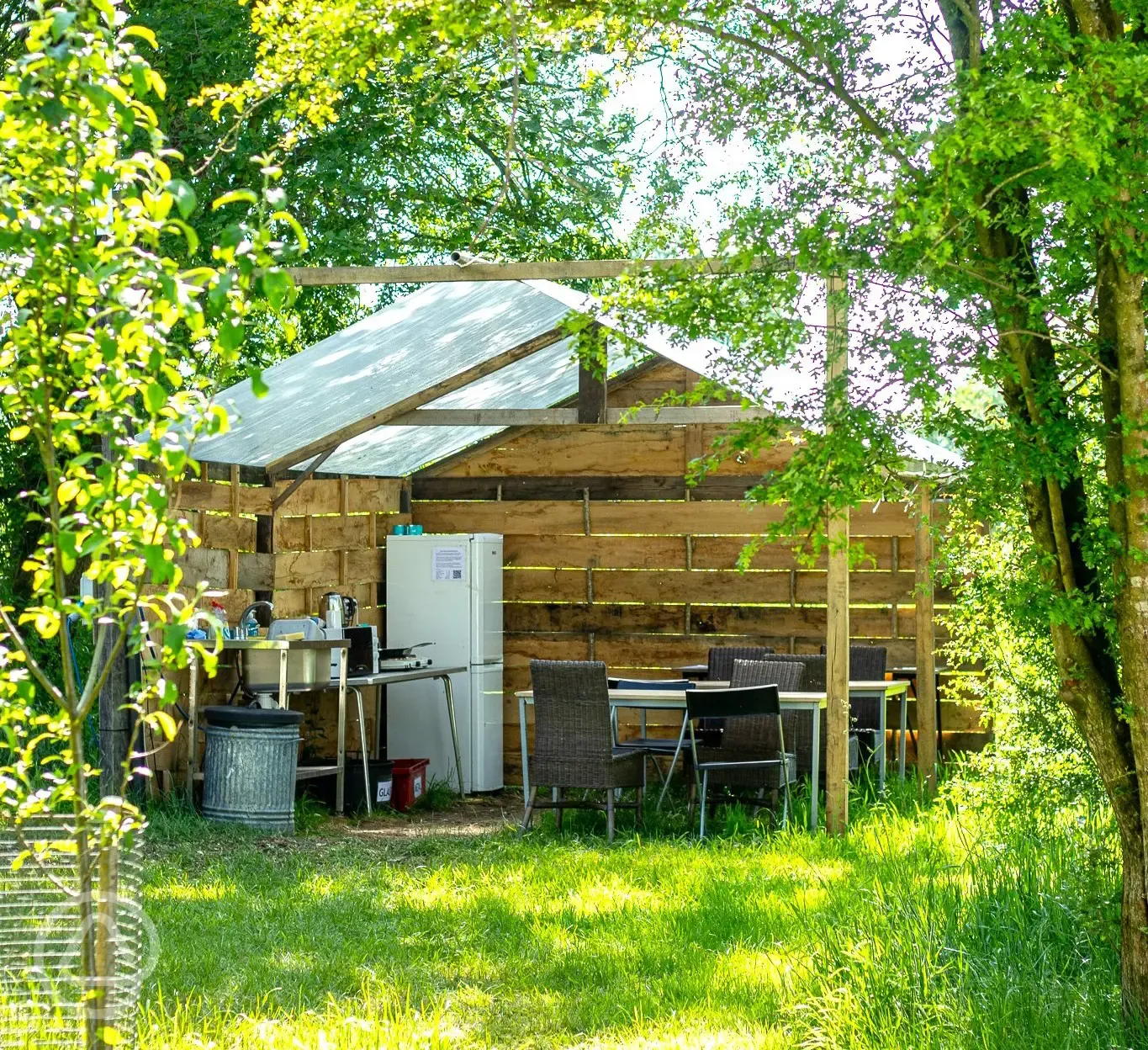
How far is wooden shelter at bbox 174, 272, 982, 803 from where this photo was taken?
813 centimetres

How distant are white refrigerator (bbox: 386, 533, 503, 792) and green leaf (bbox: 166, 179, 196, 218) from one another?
7.48m

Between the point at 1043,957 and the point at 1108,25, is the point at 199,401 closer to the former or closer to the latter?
the point at 1108,25

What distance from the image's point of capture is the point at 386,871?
6.08 metres

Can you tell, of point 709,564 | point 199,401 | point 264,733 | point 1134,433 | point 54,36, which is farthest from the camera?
point 709,564

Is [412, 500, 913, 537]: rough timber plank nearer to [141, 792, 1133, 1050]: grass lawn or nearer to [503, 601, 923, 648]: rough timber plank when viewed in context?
[503, 601, 923, 648]: rough timber plank

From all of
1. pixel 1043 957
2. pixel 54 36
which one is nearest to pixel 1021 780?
pixel 1043 957

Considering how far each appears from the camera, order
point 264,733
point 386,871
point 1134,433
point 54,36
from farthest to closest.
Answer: point 264,733 < point 386,871 < point 1134,433 < point 54,36

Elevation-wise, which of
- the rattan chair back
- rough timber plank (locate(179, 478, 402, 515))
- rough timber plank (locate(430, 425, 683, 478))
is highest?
rough timber plank (locate(430, 425, 683, 478))

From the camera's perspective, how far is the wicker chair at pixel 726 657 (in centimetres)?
866

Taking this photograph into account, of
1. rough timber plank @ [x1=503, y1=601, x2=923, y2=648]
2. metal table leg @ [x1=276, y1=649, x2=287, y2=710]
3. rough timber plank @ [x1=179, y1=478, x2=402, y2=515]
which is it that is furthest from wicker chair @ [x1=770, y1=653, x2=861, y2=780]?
rough timber plank @ [x1=179, y1=478, x2=402, y2=515]

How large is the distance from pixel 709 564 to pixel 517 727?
5.94 ft

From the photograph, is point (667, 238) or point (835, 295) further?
point (667, 238)

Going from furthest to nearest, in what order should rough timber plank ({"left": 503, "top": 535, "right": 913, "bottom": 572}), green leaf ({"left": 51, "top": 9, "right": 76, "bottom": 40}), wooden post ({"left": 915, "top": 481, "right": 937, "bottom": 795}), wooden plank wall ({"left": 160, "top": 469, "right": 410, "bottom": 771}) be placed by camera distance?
rough timber plank ({"left": 503, "top": 535, "right": 913, "bottom": 572}), wooden post ({"left": 915, "top": 481, "right": 937, "bottom": 795}), wooden plank wall ({"left": 160, "top": 469, "right": 410, "bottom": 771}), green leaf ({"left": 51, "top": 9, "right": 76, "bottom": 40})

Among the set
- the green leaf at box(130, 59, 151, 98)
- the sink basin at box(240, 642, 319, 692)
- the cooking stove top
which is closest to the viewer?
the green leaf at box(130, 59, 151, 98)
